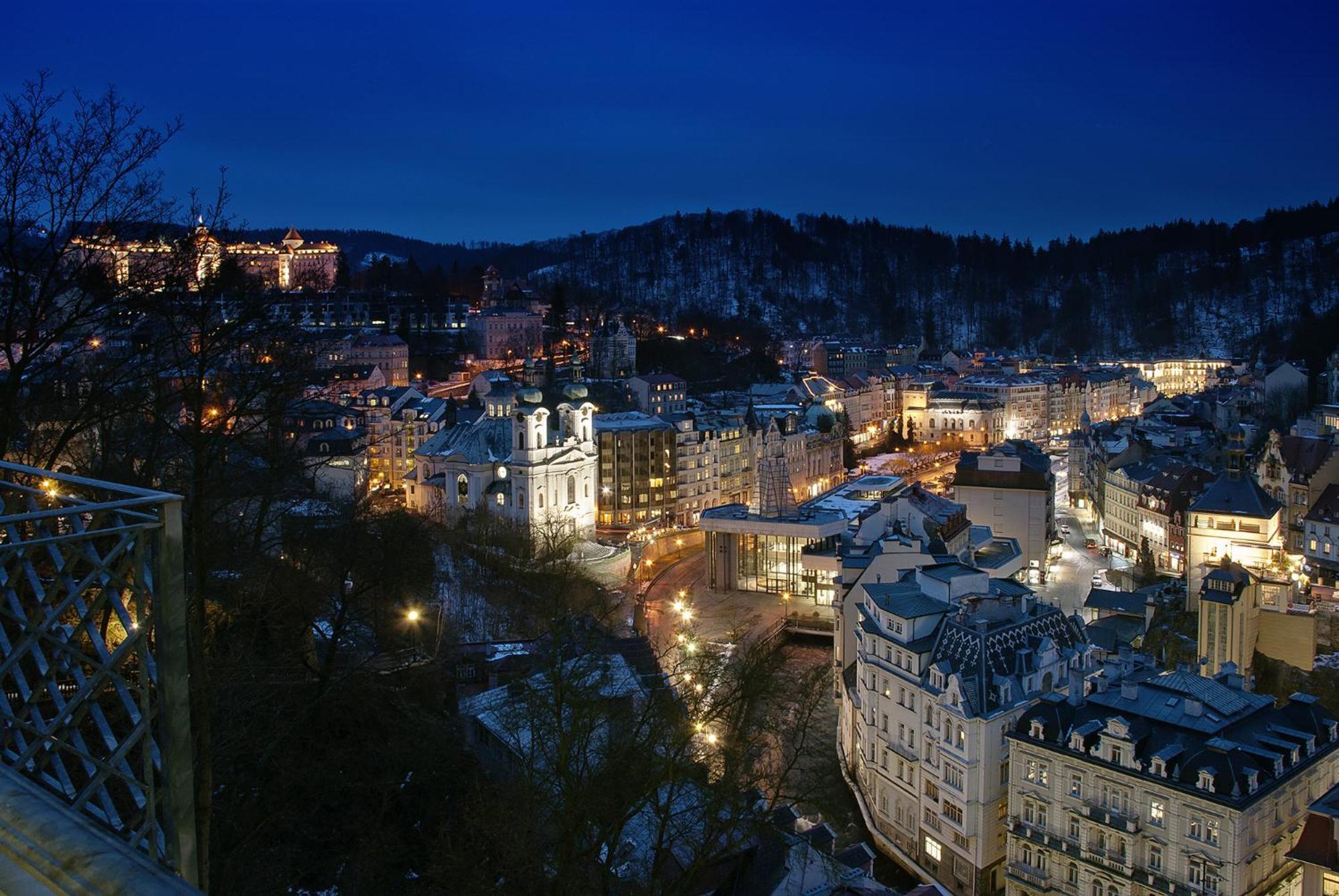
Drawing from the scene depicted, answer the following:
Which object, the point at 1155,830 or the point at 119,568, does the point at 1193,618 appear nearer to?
the point at 1155,830

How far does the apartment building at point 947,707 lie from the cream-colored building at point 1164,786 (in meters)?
0.43

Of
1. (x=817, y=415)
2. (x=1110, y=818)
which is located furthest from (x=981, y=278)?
(x=1110, y=818)

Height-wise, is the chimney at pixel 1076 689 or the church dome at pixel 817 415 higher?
the church dome at pixel 817 415

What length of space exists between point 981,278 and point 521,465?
81.5m

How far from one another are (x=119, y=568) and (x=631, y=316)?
61298 mm

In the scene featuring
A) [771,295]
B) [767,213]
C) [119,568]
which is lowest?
[119,568]

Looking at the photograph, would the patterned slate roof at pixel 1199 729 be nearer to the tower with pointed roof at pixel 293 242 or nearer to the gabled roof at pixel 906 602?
the gabled roof at pixel 906 602

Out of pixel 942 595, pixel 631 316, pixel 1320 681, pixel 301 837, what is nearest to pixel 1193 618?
pixel 1320 681

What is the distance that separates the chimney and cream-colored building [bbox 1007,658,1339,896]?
2cm

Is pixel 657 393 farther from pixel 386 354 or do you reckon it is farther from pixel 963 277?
pixel 963 277

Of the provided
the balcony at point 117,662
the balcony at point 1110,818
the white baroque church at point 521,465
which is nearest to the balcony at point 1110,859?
the balcony at point 1110,818

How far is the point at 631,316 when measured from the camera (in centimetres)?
6294

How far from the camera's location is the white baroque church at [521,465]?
89.7 ft

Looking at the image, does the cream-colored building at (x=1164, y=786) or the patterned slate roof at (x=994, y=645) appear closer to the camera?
the cream-colored building at (x=1164, y=786)
